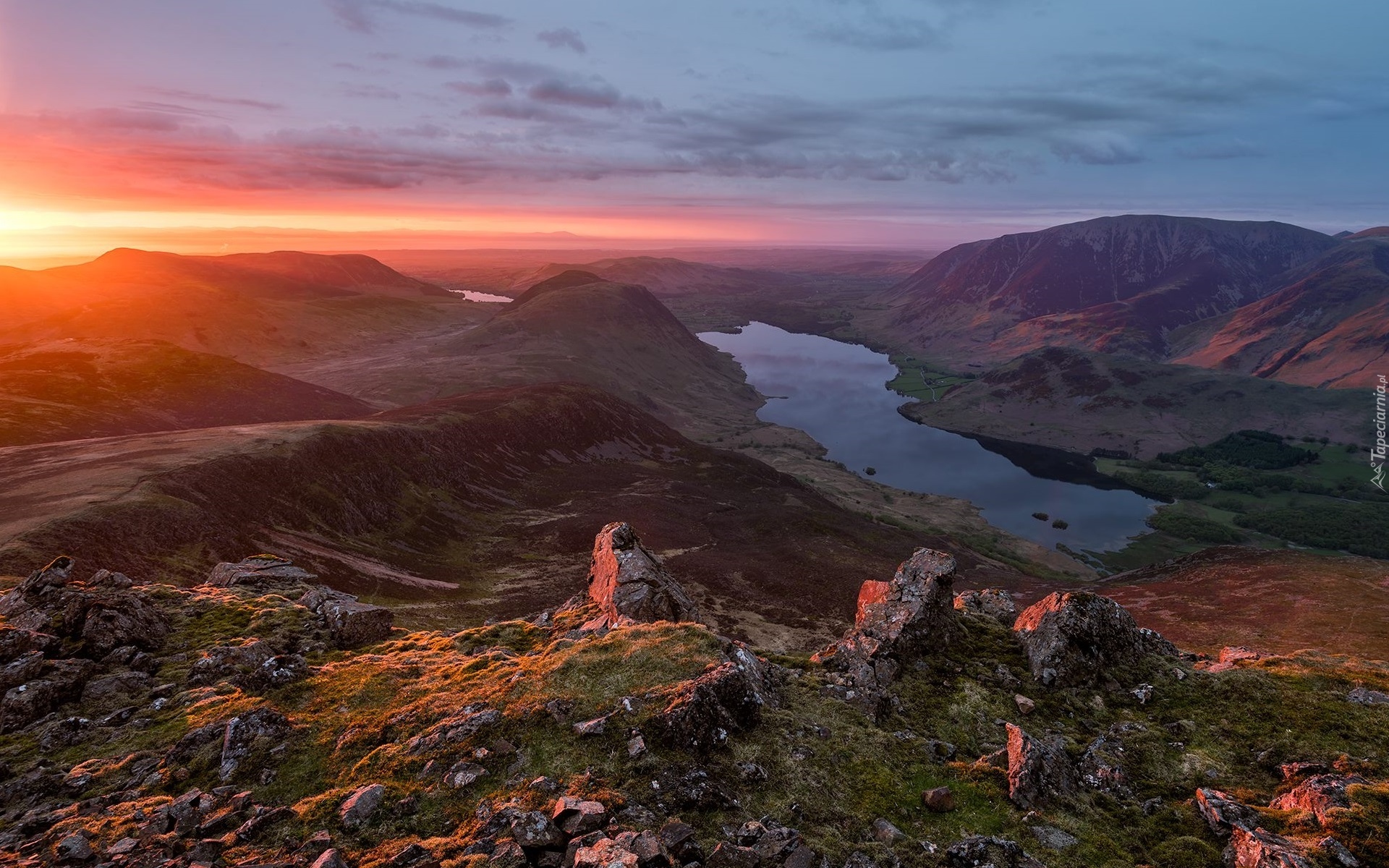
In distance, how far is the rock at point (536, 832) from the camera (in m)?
16.4

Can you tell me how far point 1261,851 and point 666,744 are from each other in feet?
55.7

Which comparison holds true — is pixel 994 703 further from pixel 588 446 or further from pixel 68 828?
pixel 588 446

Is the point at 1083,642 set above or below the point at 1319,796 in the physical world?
below

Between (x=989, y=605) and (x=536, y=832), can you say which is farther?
(x=989, y=605)

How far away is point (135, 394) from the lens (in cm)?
14562

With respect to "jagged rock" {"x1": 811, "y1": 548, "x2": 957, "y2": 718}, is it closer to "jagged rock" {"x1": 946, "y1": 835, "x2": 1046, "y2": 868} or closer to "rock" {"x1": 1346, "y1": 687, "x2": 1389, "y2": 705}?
"jagged rock" {"x1": 946, "y1": 835, "x2": 1046, "y2": 868}

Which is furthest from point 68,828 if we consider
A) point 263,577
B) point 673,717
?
point 263,577

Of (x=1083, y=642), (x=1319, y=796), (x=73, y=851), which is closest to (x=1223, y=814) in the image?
(x=1319, y=796)

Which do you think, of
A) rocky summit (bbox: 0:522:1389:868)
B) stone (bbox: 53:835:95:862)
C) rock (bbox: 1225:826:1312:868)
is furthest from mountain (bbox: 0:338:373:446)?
rock (bbox: 1225:826:1312:868)

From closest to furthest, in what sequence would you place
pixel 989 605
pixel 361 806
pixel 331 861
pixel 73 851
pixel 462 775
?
1. pixel 331 861
2. pixel 73 851
3. pixel 361 806
4. pixel 462 775
5. pixel 989 605

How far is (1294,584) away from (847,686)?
103 meters

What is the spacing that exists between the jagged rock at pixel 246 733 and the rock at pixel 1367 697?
4223 centimetres

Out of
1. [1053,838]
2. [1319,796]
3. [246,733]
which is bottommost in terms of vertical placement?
[1053,838]

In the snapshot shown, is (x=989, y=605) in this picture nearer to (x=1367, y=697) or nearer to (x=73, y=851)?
(x=1367, y=697)
